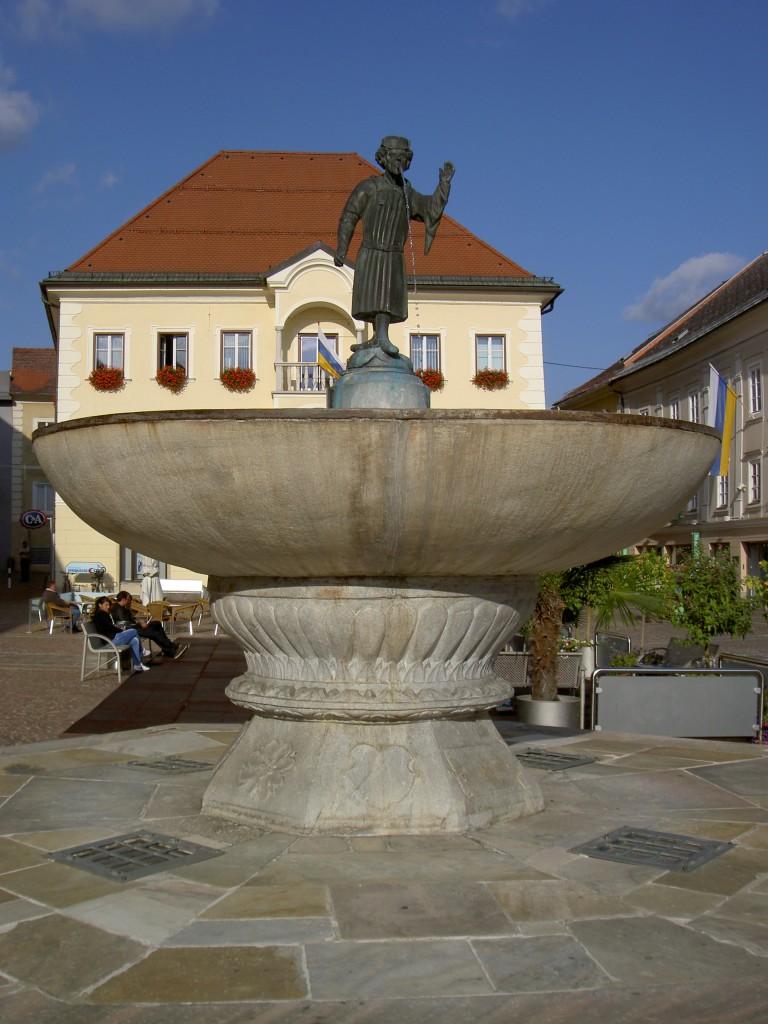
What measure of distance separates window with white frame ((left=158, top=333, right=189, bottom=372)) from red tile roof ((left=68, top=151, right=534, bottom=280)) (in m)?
1.79

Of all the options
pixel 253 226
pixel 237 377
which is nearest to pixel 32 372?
pixel 253 226

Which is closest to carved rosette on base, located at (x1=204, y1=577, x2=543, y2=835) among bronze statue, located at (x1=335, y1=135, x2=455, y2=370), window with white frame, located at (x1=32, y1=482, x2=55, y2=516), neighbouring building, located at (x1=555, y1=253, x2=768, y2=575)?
bronze statue, located at (x1=335, y1=135, x2=455, y2=370)

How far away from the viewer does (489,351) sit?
2900 centimetres

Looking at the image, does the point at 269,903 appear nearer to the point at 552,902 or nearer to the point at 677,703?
the point at 552,902

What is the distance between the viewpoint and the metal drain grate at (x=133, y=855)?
3.42 metres

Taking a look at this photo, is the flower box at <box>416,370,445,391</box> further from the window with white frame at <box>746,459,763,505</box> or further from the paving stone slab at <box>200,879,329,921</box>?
the paving stone slab at <box>200,879,329,921</box>

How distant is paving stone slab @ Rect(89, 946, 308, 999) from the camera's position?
245cm

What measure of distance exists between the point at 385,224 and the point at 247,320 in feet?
77.5

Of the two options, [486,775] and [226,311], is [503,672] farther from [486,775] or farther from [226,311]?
[226,311]

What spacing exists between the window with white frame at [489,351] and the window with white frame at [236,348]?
6295 millimetres

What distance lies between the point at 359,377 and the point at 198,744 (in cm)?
228

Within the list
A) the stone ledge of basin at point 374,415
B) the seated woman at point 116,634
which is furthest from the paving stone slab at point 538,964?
the seated woman at point 116,634

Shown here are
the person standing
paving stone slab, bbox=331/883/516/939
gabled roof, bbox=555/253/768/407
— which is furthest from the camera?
the person standing

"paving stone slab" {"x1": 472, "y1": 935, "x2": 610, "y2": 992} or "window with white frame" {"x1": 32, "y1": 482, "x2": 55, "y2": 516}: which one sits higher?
"window with white frame" {"x1": 32, "y1": 482, "x2": 55, "y2": 516}
